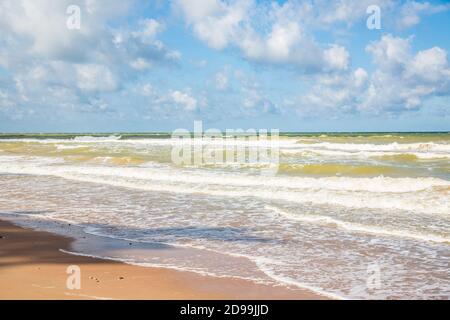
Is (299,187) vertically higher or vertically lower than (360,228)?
higher

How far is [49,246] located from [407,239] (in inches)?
260

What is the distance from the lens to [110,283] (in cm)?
561

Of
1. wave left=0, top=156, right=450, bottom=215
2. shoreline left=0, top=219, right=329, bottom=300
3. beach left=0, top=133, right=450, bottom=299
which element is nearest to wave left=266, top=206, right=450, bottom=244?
beach left=0, top=133, right=450, bottom=299

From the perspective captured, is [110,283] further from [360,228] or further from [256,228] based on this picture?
[360,228]

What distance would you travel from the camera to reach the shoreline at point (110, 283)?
17.1ft

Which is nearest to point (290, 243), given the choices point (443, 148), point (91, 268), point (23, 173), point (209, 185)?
point (91, 268)

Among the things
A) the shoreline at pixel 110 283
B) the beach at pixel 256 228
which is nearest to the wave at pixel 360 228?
the beach at pixel 256 228

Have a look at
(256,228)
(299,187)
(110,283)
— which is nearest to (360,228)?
(256,228)

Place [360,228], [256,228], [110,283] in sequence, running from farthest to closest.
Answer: [256,228]
[360,228]
[110,283]

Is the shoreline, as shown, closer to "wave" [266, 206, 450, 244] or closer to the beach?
the beach

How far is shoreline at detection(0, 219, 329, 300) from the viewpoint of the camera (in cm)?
520

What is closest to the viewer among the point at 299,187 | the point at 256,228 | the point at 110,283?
the point at 110,283

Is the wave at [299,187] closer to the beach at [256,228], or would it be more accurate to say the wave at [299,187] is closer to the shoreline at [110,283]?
the beach at [256,228]
